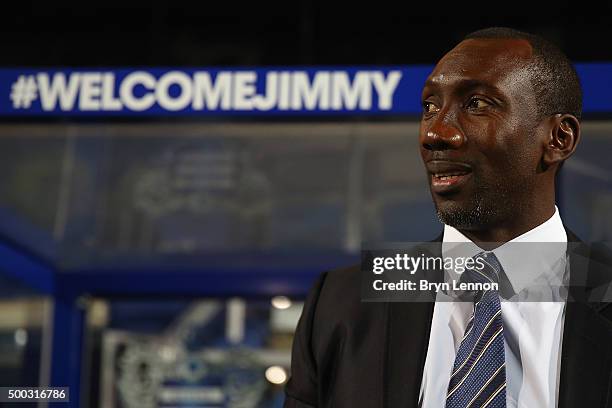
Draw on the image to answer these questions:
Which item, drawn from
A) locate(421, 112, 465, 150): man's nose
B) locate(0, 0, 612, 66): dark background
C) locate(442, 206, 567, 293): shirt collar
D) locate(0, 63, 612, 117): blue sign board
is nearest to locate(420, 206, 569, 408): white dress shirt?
locate(442, 206, 567, 293): shirt collar

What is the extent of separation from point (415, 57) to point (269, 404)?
1210 mm

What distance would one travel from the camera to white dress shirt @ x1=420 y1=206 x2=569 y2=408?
114cm

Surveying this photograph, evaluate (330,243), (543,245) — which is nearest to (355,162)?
(330,243)

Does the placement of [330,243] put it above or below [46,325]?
above

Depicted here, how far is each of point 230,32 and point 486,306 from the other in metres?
2.21

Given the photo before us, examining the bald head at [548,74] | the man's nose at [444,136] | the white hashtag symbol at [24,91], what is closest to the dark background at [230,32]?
the white hashtag symbol at [24,91]

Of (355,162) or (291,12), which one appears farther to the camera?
(355,162)

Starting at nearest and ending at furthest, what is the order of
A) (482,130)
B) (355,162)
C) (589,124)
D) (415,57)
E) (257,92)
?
(482,130) → (257,92) → (589,124) → (415,57) → (355,162)

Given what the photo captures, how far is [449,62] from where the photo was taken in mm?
1206

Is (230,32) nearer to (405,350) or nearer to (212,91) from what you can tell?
(212,91)

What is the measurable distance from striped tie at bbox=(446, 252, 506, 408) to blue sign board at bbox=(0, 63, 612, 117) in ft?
2.41

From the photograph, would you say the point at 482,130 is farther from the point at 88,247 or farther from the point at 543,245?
the point at 88,247

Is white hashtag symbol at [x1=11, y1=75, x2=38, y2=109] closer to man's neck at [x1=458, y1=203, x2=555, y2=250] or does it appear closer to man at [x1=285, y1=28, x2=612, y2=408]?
man at [x1=285, y1=28, x2=612, y2=408]
